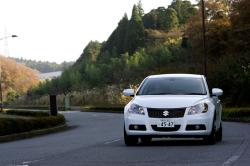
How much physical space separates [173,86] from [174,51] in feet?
245

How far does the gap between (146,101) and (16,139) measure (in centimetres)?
1113

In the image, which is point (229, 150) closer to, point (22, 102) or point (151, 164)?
point (151, 164)

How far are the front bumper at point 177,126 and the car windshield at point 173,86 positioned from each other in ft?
3.68

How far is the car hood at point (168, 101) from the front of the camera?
15.1 meters

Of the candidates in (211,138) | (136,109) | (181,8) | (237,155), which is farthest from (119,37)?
(237,155)

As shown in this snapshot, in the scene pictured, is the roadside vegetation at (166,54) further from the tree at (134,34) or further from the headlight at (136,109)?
the headlight at (136,109)

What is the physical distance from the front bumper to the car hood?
0.26 metres

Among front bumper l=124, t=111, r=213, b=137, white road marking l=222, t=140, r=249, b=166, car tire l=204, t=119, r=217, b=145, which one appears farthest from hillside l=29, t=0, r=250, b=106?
front bumper l=124, t=111, r=213, b=137

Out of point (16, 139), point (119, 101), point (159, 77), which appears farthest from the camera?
point (119, 101)

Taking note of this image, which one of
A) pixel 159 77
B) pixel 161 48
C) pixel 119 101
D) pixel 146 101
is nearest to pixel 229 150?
pixel 146 101

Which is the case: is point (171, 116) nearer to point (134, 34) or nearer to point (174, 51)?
point (174, 51)

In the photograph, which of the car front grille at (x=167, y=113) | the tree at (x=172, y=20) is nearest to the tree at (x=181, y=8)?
the tree at (x=172, y=20)

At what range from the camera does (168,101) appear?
15.2 meters

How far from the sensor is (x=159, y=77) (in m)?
17.1
